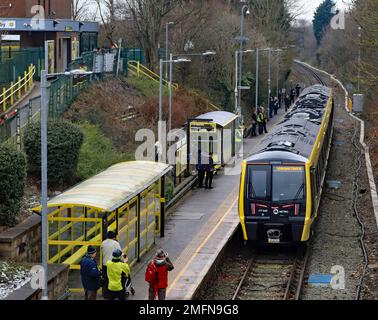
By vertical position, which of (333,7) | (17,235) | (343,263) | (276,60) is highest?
(333,7)

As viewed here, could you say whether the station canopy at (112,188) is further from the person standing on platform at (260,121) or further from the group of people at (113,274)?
the person standing on platform at (260,121)

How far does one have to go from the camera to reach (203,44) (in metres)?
56.1

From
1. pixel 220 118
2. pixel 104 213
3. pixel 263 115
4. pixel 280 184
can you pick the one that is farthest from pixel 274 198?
pixel 263 115

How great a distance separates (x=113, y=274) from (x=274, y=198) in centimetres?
745

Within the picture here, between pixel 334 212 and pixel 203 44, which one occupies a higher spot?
pixel 203 44

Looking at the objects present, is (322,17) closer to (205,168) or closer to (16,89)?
(16,89)

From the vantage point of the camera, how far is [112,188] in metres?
18.1

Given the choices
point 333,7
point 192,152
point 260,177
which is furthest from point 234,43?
point 333,7

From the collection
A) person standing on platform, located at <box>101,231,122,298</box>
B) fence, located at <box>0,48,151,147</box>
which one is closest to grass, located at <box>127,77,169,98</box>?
fence, located at <box>0,48,151,147</box>

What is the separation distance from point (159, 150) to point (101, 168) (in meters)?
2.53

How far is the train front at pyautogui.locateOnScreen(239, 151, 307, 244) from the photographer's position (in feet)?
71.5

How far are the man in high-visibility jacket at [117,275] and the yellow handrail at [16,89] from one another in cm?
1702

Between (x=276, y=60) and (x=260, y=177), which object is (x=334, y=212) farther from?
(x=276, y=60)

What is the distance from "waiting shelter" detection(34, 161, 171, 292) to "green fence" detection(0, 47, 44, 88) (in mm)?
14919
